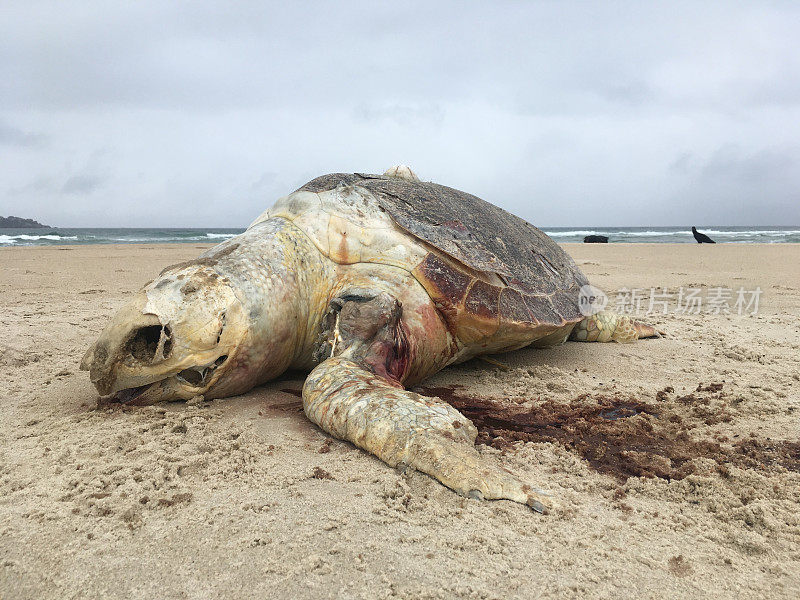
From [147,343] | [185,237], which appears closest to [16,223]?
[185,237]

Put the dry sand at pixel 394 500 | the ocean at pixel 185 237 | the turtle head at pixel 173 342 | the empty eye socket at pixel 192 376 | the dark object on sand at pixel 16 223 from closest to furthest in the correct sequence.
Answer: the dry sand at pixel 394 500, the turtle head at pixel 173 342, the empty eye socket at pixel 192 376, the ocean at pixel 185 237, the dark object on sand at pixel 16 223

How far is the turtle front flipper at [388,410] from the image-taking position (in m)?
1.66

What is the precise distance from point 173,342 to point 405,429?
1.08 m

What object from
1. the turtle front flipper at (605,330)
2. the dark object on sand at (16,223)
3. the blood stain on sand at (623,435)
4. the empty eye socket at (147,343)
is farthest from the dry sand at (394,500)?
the dark object on sand at (16,223)

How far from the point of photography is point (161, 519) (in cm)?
147

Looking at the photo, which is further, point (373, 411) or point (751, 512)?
point (373, 411)

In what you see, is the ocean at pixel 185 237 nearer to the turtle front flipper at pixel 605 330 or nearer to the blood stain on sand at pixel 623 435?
the turtle front flipper at pixel 605 330

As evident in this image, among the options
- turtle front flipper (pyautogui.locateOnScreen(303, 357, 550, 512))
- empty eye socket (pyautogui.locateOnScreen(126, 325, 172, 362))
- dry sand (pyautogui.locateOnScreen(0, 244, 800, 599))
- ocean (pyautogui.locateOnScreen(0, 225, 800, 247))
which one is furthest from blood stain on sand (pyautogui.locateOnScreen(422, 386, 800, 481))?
ocean (pyautogui.locateOnScreen(0, 225, 800, 247))

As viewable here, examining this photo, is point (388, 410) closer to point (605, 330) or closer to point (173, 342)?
point (173, 342)

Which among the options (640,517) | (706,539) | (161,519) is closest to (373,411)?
(161,519)

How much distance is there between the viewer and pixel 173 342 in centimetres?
226

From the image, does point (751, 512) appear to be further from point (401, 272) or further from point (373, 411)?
point (401, 272)

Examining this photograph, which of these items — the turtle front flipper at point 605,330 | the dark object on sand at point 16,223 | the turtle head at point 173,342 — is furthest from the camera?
the dark object on sand at point 16,223

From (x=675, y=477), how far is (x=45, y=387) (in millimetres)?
2885
